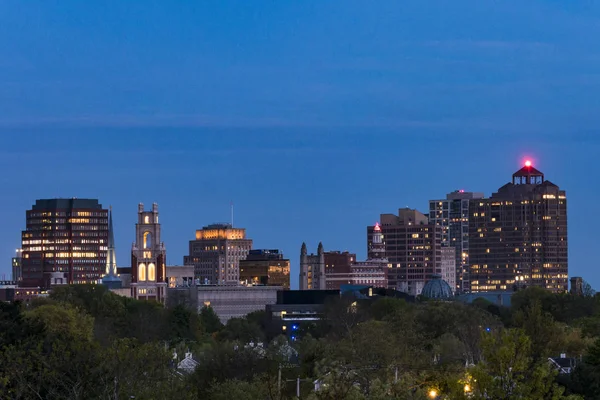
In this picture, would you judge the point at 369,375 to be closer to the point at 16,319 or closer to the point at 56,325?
the point at 16,319

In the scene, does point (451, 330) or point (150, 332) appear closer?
point (451, 330)

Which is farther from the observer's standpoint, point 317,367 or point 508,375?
point 317,367

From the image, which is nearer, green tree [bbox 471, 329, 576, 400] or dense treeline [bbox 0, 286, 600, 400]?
green tree [bbox 471, 329, 576, 400]

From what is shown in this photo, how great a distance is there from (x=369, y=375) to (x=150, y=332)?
98657 millimetres

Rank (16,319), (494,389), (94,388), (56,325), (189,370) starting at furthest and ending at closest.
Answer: (56,325) < (189,370) < (16,319) < (94,388) < (494,389)

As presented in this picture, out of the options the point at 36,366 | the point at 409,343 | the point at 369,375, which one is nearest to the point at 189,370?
the point at 409,343

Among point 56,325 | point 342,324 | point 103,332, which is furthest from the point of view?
point 342,324

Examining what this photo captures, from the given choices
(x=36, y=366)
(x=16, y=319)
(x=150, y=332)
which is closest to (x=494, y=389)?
(x=36, y=366)

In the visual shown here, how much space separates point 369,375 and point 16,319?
23.9 metres

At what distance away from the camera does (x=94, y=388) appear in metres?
68.4

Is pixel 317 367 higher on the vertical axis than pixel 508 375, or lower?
higher

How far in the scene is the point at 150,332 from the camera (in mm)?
188250

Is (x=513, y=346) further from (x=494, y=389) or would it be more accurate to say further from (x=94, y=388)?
(x=94, y=388)

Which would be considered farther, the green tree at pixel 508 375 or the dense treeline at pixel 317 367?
the dense treeline at pixel 317 367
